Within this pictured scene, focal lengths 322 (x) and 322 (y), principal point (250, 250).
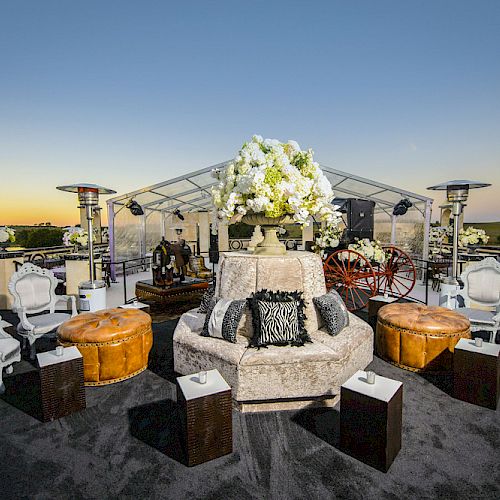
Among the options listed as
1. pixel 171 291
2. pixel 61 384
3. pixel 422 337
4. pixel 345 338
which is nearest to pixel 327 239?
pixel 171 291

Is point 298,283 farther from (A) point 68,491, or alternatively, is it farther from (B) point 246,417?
(A) point 68,491

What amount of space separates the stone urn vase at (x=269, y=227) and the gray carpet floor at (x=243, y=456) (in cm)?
172

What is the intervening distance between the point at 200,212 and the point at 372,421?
13.3 m

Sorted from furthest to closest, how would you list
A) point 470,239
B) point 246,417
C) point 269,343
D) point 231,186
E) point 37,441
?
point 470,239 → point 231,186 → point 269,343 → point 246,417 → point 37,441

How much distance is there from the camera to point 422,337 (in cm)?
365

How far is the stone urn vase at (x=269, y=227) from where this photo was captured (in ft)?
11.7

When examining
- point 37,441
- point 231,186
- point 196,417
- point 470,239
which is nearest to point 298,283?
point 231,186

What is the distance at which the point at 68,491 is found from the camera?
2.05 m

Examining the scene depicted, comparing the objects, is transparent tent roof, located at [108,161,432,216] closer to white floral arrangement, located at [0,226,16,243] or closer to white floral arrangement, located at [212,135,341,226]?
white floral arrangement, located at [0,226,16,243]

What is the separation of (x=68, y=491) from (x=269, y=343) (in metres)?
1.86

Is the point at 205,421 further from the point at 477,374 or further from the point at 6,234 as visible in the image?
the point at 6,234

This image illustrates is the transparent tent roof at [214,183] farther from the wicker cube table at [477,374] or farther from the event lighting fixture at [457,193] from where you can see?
the wicker cube table at [477,374]

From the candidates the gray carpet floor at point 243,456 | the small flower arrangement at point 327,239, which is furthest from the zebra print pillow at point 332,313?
the small flower arrangement at point 327,239

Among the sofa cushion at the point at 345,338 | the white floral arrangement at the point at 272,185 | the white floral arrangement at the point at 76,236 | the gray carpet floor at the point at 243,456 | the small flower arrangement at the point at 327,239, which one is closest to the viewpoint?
the gray carpet floor at the point at 243,456
